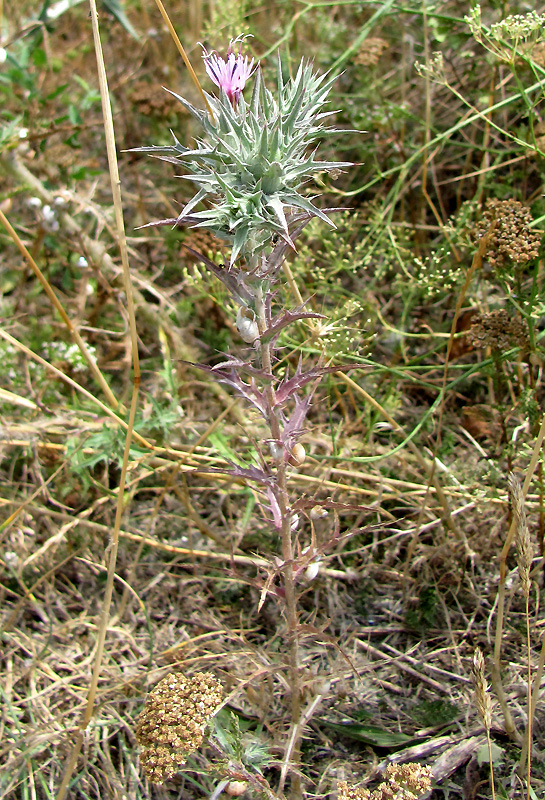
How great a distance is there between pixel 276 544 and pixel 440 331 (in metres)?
1.28

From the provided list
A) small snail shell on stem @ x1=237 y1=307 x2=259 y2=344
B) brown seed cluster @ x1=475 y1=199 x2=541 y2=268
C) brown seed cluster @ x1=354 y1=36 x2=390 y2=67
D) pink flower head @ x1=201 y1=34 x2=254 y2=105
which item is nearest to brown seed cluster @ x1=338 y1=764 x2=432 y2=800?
small snail shell on stem @ x1=237 y1=307 x2=259 y2=344

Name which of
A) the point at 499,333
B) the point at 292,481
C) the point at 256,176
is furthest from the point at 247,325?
the point at 292,481

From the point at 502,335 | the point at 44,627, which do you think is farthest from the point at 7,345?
the point at 502,335

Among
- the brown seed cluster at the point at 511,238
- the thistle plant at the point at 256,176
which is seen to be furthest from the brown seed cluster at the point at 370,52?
the thistle plant at the point at 256,176

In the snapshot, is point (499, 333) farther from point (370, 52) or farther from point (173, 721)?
point (370, 52)

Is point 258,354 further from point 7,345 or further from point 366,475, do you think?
point 7,345

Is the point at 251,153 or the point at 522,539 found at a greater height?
the point at 251,153

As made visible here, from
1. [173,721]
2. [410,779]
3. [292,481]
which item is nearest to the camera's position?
[410,779]

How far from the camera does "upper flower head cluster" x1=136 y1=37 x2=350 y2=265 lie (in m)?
1.23

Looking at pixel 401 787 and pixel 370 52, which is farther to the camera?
pixel 370 52

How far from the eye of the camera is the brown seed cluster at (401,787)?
5.24 ft

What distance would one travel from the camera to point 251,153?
128 cm

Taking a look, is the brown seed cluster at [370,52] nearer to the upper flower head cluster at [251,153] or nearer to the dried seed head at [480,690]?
the upper flower head cluster at [251,153]

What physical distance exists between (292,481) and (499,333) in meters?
0.96
